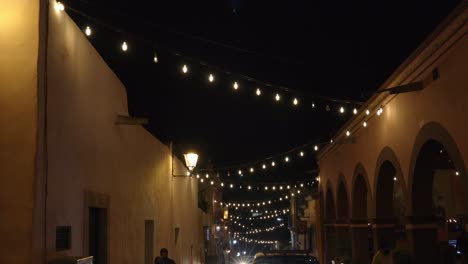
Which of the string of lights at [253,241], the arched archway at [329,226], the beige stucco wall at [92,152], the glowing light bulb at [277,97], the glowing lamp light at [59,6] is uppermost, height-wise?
the glowing light bulb at [277,97]

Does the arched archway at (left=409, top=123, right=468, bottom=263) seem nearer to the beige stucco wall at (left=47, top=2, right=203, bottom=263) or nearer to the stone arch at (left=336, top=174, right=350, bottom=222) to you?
the beige stucco wall at (left=47, top=2, right=203, bottom=263)

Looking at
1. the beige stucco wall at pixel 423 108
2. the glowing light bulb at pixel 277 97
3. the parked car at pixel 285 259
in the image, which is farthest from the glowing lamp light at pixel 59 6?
the glowing light bulb at pixel 277 97

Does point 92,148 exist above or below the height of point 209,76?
below

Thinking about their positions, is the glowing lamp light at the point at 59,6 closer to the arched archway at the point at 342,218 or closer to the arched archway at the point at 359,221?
the arched archway at the point at 359,221

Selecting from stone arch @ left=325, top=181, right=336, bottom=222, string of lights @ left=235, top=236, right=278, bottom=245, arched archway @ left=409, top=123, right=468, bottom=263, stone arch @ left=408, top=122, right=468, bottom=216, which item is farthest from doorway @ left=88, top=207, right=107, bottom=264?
string of lights @ left=235, top=236, right=278, bottom=245

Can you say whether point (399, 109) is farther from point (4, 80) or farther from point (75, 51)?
point (4, 80)

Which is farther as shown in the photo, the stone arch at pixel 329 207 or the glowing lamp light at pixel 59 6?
the stone arch at pixel 329 207

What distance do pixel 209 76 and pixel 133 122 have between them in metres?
2.38

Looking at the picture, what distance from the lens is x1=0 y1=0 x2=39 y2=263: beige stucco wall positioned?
602 centimetres

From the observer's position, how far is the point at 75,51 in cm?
796

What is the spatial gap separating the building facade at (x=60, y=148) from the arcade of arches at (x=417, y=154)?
5.58 m

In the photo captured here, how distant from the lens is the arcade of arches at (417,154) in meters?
10.7

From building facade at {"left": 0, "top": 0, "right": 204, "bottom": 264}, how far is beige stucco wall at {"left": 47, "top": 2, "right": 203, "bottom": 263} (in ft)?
0.04

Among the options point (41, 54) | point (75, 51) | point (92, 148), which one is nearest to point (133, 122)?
point (92, 148)
